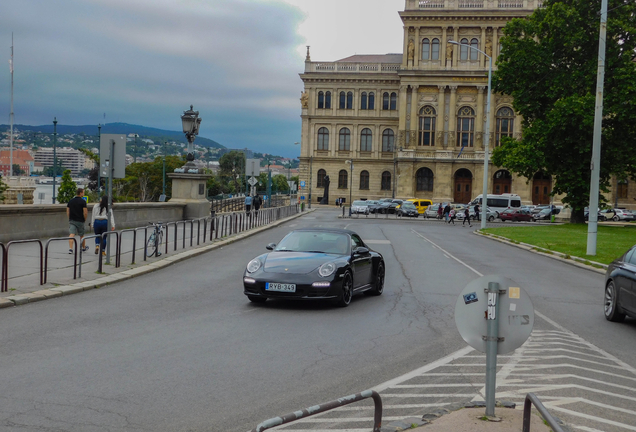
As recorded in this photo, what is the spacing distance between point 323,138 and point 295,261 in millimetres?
89279

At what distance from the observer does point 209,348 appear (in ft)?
Result: 27.4

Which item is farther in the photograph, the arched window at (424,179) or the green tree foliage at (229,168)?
the green tree foliage at (229,168)

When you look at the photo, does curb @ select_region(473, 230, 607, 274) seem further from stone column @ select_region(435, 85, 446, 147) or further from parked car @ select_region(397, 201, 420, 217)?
stone column @ select_region(435, 85, 446, 147)

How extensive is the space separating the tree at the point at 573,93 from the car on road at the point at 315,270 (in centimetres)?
3055

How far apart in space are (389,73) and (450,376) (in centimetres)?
9375

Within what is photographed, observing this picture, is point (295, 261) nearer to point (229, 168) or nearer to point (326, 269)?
point (326, 269)

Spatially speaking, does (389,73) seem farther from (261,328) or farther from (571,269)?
(261,328)

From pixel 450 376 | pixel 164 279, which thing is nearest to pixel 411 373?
pixel 450 376

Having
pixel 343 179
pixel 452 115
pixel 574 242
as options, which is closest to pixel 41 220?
pixel 574 242

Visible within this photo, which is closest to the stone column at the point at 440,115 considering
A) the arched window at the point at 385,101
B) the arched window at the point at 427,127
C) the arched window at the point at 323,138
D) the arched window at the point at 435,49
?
the arched window at the point at 427,127

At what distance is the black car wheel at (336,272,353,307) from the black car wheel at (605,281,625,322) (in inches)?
173

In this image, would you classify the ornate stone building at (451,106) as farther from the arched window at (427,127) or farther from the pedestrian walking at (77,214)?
the pedestrian walking at (77,214)

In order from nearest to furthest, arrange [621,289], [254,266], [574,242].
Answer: [621,289] → [254,266] → [574,242]

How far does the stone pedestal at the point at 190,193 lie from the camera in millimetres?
34594
